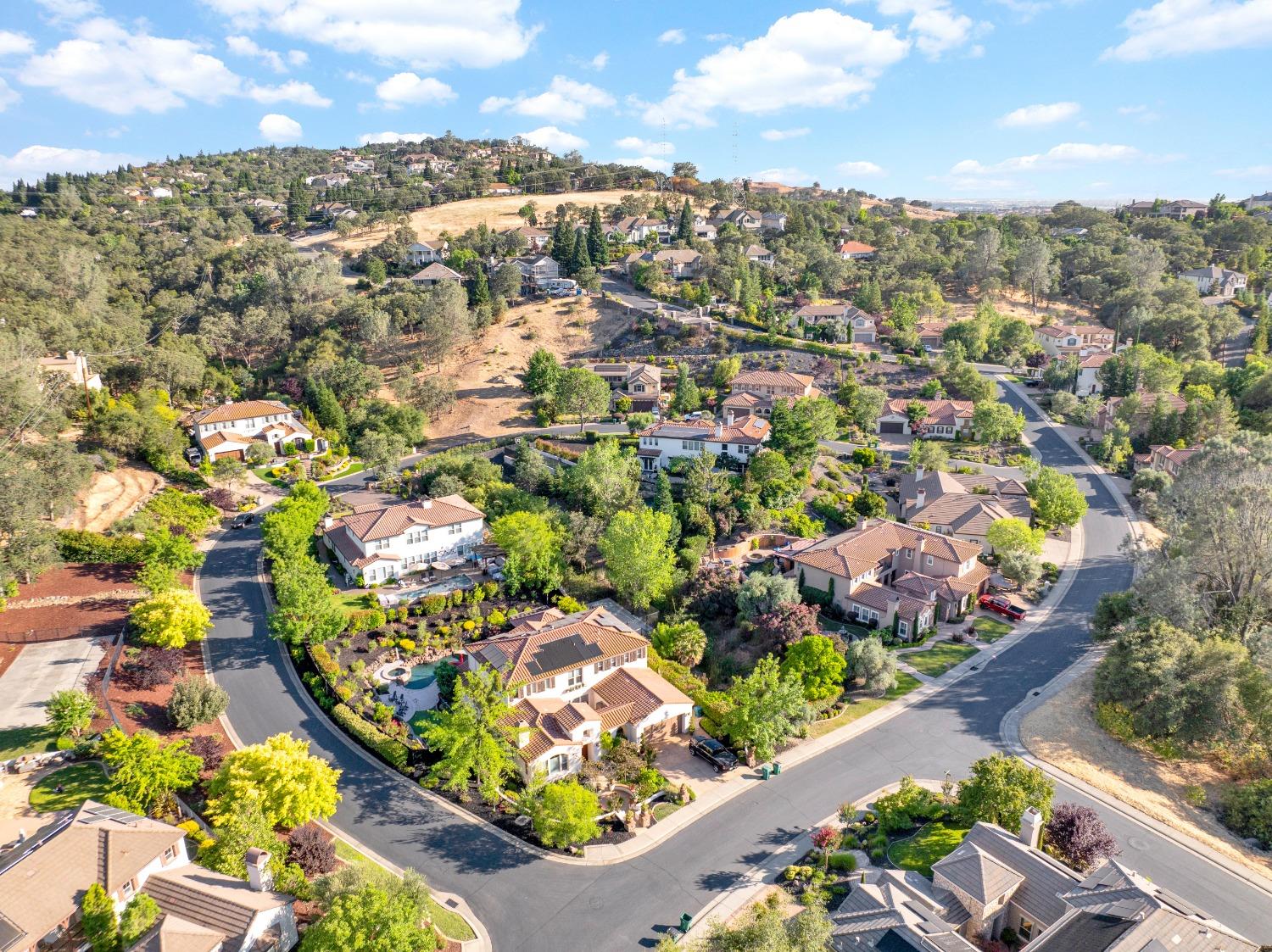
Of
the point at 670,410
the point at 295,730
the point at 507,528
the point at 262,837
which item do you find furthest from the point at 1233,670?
the point at 670,410

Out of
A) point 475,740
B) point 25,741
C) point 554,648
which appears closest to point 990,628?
point 554,648

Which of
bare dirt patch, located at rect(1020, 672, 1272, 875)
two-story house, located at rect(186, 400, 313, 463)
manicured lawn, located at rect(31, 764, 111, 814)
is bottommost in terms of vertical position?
bare dirt patch, located at rect(1020, 672, 1272, 875)

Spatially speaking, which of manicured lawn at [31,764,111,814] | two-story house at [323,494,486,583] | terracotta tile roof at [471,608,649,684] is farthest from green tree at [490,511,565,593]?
manicured lawn at [31,764,111,814]

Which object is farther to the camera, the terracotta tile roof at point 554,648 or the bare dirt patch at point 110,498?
the bare dirt patch at point 110,498

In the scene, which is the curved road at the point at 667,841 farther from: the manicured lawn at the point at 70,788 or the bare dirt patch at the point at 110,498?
the bare dirt patch at the point at 110,498

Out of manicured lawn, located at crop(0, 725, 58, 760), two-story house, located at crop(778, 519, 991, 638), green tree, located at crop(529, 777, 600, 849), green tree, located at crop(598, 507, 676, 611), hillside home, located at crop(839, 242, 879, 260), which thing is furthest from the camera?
hillside home, located at crop(839, 242, 879, 260)

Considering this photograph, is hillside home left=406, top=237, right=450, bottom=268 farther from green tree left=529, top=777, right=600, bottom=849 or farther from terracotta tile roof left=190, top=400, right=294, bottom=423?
green tree left=529, top=777, right=600, bottom=849

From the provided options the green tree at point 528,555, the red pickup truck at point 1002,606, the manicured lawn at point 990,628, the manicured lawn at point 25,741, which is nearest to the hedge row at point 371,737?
the manicured lawn at point 25,741
